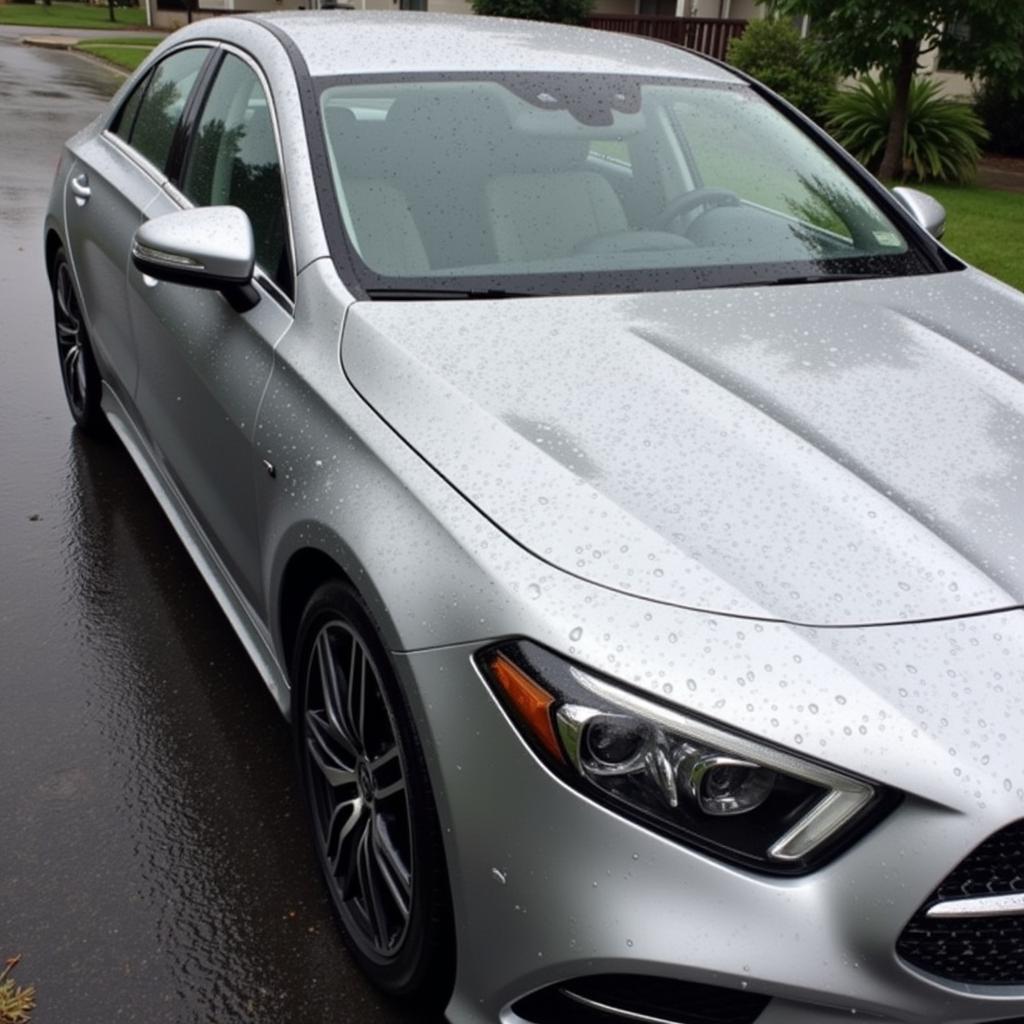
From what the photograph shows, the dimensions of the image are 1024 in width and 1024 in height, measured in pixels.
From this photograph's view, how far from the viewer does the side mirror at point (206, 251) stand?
8.96ft

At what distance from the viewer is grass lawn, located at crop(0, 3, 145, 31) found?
136 ft

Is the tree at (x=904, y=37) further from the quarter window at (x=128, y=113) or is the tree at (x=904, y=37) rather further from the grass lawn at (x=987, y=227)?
the quarter window at (x=128, y=113)

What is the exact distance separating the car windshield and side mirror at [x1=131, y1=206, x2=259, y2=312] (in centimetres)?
24

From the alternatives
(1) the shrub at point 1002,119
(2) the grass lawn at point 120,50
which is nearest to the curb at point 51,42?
(2) the grass lawn at point 120,50

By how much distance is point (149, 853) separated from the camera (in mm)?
2844

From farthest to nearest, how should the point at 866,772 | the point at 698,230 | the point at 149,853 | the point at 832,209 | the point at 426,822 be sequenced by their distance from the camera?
the point at 832,209
the point at 698,230
the point at 149,853
the point at 426,822
the point at 866,772

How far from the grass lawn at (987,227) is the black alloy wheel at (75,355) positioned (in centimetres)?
576

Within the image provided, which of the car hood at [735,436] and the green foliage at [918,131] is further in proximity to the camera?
the green foliage at [918,131]

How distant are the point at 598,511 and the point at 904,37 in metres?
12.4

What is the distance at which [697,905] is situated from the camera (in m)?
1.70

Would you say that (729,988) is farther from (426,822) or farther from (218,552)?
(218,552)

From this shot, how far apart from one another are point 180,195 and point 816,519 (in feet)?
7.93

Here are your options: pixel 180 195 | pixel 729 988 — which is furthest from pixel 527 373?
pixel 180 195

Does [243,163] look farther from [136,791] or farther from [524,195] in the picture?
[136,791]
